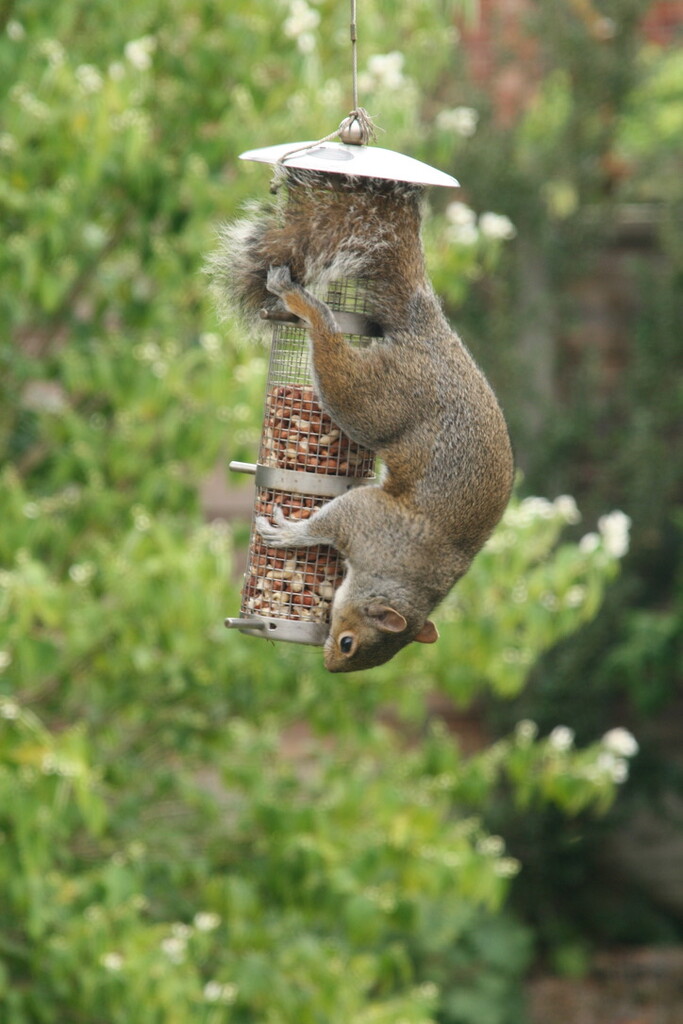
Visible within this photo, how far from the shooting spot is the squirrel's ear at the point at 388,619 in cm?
188

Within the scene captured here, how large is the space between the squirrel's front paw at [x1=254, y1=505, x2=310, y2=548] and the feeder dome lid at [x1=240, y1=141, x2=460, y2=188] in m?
0.52

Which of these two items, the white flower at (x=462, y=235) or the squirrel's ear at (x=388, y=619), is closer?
the squirrel's ear at (x=388, y=619)

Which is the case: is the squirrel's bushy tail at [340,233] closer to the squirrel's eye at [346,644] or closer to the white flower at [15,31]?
the squirrel's eye at [346,644]

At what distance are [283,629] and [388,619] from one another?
185mm

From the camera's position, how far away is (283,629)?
78.6 inches

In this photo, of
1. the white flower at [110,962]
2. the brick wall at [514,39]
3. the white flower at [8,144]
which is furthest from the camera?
the brick wall at [514,39]

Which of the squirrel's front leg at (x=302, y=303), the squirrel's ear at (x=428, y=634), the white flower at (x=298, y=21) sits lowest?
the squirrel's ear at (x=428, y=634)

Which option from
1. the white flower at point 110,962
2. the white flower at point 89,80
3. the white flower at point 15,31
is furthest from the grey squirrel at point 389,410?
the white flower at point 15,31

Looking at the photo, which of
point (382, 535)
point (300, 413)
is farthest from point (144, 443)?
point (382, 535)

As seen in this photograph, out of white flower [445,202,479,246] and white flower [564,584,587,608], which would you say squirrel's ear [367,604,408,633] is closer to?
white flower [564,584,587,608]

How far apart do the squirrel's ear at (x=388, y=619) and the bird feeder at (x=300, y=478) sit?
0.15 meters

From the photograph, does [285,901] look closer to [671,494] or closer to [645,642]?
[645,642]

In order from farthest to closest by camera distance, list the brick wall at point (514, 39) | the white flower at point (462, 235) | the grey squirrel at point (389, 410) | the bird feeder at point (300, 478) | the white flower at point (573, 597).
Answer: the brick wall at point (514, 39) → the white flower at point (462, 235) → the white flower at point (573, 597) → the bird feeder at point (300, 478) → the grey squirrel at point (389, 410)

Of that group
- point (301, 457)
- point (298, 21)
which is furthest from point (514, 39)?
point (301, 457)
